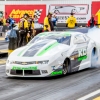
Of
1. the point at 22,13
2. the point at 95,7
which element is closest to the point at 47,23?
the point at 95,7

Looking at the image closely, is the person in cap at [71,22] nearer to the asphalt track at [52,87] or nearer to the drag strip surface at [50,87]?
the asphalt track at [52,87]

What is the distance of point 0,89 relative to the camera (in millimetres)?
11055

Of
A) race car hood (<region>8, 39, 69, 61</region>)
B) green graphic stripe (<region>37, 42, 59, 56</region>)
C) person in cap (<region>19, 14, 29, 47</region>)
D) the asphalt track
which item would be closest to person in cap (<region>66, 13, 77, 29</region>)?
person in cap (<region>19, 14, 29, 47</region>)

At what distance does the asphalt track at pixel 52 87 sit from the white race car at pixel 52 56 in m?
0.25

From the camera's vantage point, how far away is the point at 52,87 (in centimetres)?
1130

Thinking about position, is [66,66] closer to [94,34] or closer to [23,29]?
[94,34]

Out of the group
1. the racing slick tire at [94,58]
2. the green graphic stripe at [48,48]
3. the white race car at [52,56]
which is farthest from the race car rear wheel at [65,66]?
the racing slick tire at [94,58]

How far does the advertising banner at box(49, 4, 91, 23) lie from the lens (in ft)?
120

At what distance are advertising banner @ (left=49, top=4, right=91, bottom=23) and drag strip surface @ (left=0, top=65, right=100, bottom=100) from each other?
23013 mm

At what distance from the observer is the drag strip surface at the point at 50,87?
33.1 ft

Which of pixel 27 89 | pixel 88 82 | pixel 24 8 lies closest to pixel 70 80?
pixel 88 82

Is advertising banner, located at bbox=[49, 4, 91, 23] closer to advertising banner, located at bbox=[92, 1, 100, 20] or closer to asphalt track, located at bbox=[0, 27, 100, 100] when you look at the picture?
advertising banner, located at bbox=[92, 1, 100, 20]

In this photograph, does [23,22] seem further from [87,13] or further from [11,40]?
[87,13]

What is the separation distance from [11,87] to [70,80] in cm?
188
